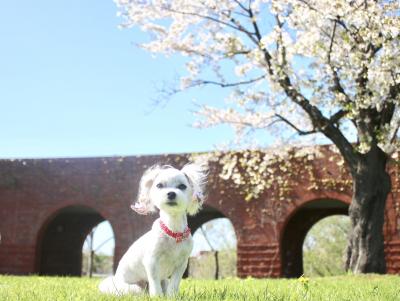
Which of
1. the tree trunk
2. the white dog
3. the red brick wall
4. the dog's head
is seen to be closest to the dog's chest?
the white dog

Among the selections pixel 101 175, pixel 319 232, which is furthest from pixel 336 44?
pixel 319 232

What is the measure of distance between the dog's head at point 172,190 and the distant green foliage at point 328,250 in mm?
24629

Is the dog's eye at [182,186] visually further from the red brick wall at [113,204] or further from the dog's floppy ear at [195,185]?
the red brick wall at [113,204]

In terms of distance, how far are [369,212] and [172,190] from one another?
842 centimetres

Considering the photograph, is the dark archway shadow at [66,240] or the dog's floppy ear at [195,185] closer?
the dog's floppy ear at [195,185]

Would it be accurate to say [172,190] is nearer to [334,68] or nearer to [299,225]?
[334,68]

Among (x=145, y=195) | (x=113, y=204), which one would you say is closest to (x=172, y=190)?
(x=145, y=195)

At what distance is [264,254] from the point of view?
687 inches

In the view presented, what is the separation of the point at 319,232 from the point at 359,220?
18.0m

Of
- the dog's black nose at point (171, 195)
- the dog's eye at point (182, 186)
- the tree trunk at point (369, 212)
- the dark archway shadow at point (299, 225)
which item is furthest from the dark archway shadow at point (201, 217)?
the dog's black nose at point (171, 195)

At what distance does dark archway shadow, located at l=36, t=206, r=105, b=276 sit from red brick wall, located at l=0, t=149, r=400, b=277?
1.00 metres

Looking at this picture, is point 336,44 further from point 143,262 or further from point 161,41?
point 143,262

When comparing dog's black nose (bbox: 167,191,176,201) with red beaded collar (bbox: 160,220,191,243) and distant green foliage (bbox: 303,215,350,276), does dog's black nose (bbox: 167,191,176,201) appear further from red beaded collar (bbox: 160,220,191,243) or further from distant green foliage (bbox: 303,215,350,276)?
distant green foliage (bbox: 303,215,350,276)

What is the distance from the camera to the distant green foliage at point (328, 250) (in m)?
28.4
